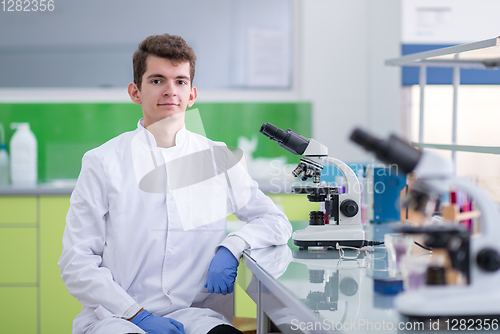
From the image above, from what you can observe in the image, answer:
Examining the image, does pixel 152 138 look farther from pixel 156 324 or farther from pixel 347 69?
pixel 347 69

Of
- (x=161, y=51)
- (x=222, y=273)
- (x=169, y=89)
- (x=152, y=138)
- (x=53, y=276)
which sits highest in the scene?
(x=161, y=51)

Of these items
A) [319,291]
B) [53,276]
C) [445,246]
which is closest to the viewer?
[445,246]

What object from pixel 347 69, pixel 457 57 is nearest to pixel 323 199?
pixel 457 57

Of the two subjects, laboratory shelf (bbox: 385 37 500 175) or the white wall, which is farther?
the white wall

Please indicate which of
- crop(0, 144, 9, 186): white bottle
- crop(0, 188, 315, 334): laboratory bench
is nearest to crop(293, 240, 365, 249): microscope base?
crop(0, 188, 315, 334): laboratory bench

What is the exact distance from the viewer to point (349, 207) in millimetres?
1327

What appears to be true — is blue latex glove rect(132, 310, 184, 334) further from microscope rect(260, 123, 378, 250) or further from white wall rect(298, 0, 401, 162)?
white wall rect(298, 0, 401, 162)

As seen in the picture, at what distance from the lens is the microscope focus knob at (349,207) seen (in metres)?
1.33

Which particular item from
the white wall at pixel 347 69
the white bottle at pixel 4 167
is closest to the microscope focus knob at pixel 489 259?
the white wall at pixel 347 69

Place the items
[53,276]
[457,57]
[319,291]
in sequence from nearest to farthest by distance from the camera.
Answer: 1. [319,291]
2. [457,57]
3. [53,276]

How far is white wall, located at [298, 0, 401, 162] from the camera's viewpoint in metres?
3.26

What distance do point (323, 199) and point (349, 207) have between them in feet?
0.25

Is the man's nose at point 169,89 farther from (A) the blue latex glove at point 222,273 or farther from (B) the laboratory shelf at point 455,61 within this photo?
(B) the laboratory shelf at point 455,61

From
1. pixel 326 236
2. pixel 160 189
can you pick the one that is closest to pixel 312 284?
pixel 326 236
